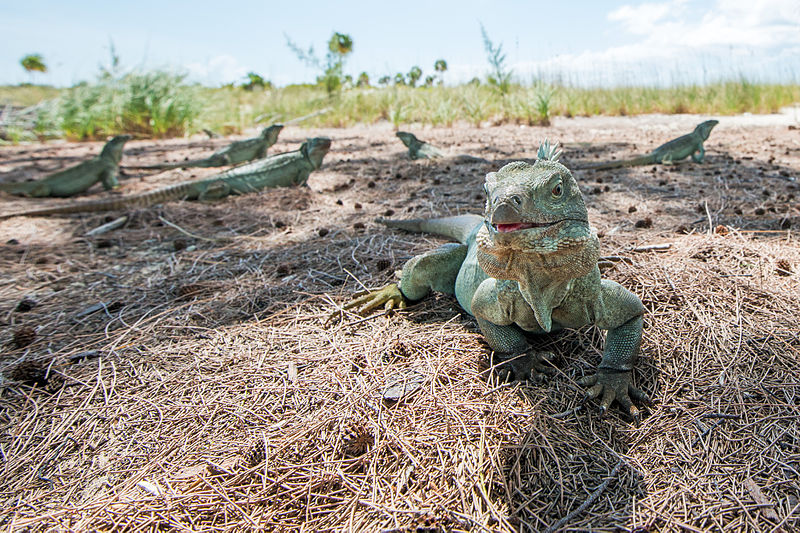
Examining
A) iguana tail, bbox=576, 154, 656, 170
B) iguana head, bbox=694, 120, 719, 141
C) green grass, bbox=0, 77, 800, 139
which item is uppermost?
green grass, bbox=0, 77, 800, 139

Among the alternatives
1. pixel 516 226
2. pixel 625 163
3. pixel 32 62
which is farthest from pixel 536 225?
pixel 32 62

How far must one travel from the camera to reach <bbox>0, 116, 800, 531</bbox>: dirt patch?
4.96ft

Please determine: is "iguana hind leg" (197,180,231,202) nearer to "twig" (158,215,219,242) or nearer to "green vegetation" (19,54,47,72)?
"twig" (158,215,219,242)

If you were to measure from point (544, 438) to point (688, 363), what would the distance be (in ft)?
2.76

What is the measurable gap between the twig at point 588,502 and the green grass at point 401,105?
10.0 meters

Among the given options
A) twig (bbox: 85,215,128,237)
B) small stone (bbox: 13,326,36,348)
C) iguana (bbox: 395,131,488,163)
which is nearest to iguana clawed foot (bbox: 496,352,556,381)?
small stone (bbox: 13,326,36,348)

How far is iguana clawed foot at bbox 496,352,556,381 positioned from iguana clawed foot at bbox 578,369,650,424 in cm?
18

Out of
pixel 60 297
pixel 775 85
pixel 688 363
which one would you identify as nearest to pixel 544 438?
pixel 688 363

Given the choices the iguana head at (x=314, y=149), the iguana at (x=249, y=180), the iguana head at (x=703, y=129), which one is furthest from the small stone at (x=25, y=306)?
the iguana head at (x=703, y=129)

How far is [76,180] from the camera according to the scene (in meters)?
6.75

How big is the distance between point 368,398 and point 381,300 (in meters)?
0.92

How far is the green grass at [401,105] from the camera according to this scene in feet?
36.9

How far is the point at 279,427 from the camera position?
185cm

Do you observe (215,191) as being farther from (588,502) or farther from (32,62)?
(32,62)
